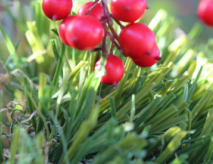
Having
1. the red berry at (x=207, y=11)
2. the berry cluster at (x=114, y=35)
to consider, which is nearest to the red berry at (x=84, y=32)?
the berry cluster at (x=114, y=35)

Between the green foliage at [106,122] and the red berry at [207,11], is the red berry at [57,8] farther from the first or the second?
the red berry at [207,11]

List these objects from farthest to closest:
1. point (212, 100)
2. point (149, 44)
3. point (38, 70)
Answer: point (38, 70)
point (212, 100)
point (149, 44)

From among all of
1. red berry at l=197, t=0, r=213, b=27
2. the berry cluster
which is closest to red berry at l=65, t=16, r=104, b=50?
the berry cluster

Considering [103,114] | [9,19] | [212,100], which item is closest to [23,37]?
[9,19]

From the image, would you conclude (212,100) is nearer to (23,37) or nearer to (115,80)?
(115,80)

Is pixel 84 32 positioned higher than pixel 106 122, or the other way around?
pixel 84 32

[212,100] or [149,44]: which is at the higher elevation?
[149,44]
